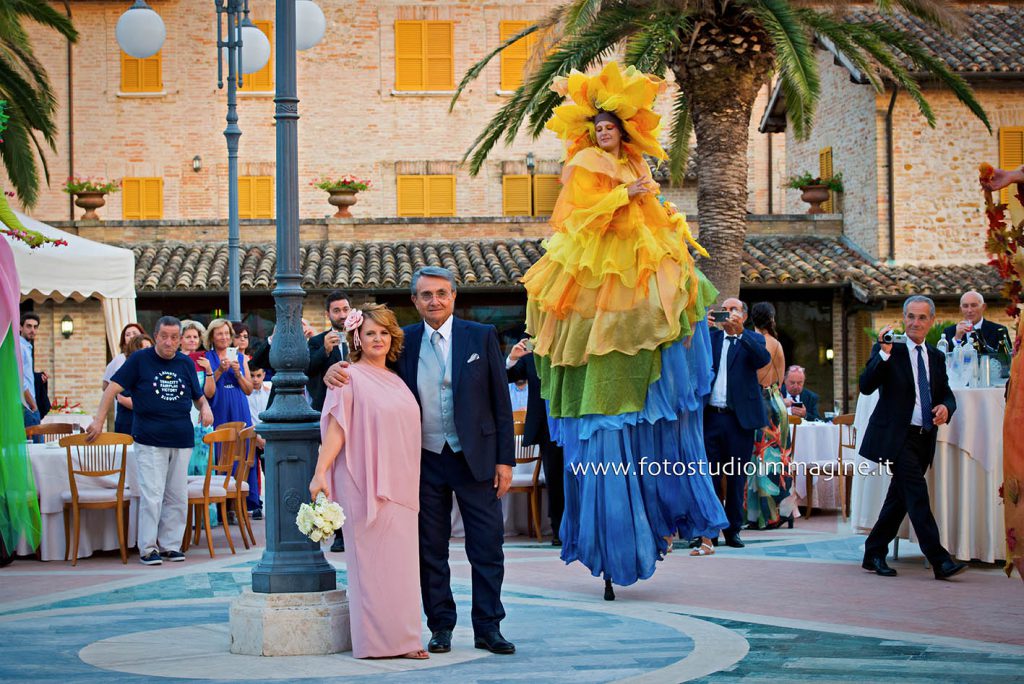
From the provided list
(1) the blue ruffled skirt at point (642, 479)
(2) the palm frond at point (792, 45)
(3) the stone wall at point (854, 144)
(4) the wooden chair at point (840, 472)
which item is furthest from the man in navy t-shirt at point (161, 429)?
(3) the stone wall at point (854, 144)

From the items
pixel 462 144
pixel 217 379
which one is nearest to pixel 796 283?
pixel 462 144

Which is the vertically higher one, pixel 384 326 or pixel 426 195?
pixel 426 195

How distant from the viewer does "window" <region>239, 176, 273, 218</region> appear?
3306 cm

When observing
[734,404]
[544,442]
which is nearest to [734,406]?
[734,404]

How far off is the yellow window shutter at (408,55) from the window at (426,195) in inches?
79.2

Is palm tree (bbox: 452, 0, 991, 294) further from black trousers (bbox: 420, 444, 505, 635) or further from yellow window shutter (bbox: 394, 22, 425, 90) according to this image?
yellow window shutter (bbox: 394, 22, 425, 90)

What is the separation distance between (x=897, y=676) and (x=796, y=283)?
2146 centimetres

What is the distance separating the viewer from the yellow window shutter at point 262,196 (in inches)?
1302

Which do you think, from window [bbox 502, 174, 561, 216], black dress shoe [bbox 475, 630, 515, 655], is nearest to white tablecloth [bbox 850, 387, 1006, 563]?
black dress shoe [bbox 475, 630, 515, 655]

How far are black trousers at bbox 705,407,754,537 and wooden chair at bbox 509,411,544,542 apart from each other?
156cm

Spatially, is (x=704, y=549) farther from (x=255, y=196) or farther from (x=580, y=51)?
(x=255, y=196)

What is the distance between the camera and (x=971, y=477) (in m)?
10.9

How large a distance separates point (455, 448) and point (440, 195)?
26383 mm

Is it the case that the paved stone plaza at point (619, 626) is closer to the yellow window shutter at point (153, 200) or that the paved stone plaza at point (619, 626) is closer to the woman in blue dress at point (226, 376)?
the woman in blue dress at point (226, 376)
